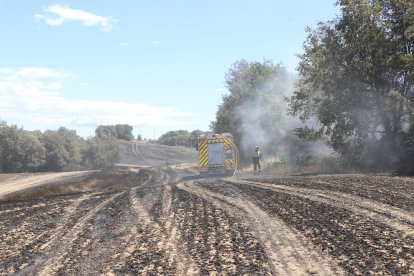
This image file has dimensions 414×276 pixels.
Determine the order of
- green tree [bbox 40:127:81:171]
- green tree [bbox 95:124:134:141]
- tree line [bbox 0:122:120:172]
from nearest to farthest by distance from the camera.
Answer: tree line [bbox 0:122:120:172], green tree [bbox 40:127:81:171], green tree [bbox 95:124:134:141]

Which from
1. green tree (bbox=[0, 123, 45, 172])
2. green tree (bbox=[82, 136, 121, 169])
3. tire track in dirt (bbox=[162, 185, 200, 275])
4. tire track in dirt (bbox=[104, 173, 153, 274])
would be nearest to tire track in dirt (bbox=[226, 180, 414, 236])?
tire track in dirt (bbox=[162, 185, 200, 275])

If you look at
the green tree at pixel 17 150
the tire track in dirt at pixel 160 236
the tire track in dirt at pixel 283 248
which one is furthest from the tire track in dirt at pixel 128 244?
the green tree at pixel 17 150

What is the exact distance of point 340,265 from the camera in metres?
5.21

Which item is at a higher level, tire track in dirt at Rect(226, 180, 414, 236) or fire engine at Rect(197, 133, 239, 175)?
fire engine at Rect(197, 133, 239, 175)

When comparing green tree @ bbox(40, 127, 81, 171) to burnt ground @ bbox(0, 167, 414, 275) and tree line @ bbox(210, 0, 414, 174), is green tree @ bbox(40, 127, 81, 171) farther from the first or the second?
burnt ground @ bbox(0, 167, 414, 275)

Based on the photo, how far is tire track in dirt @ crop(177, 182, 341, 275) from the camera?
5.15 m

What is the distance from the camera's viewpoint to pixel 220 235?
7.09m

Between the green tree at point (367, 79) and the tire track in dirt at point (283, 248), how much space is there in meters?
12.8

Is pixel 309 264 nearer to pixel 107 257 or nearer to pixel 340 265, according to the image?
pixel 340 265

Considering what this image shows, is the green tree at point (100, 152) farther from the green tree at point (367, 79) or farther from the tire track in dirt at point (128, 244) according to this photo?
the tire track in dirt at point (128, 244)

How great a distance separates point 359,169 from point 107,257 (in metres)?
18.4

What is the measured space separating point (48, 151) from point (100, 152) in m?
12.5

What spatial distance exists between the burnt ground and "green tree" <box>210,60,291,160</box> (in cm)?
2275

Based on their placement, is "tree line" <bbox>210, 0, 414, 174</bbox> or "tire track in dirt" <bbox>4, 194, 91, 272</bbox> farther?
"tree line" <bbox>210, 0, 414, 174</bbox>
